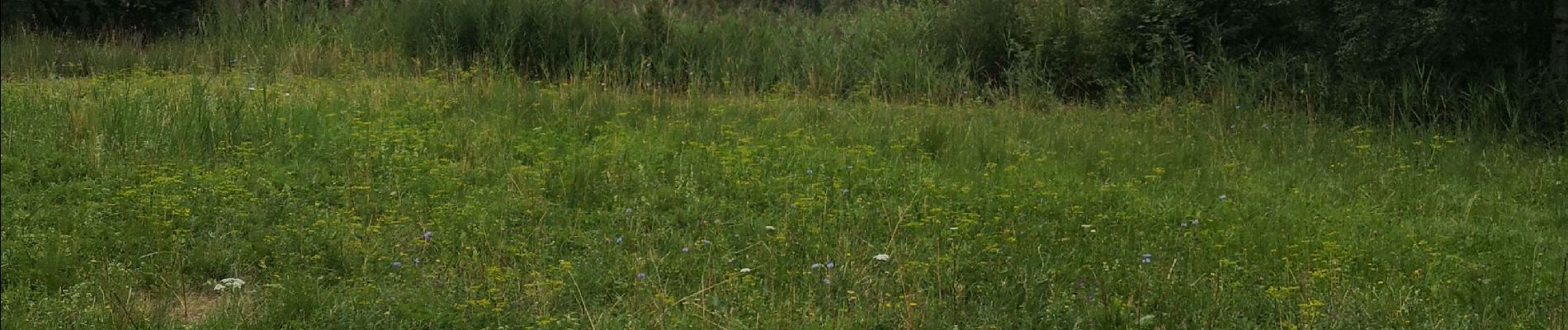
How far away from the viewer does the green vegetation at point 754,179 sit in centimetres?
Answer: 451

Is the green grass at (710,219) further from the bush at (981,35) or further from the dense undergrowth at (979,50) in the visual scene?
the bush at (981,35)

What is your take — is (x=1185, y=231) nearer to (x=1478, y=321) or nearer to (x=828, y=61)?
(x=1478, y=321)

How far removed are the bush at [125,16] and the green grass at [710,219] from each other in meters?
1.80

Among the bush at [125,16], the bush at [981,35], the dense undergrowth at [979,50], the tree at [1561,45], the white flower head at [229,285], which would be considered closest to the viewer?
the white flower head at [229,285]

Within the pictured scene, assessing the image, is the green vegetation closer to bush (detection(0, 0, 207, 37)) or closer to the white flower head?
the white flower head

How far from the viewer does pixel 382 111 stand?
754 centimetres

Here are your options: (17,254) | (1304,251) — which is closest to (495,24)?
(17,254)

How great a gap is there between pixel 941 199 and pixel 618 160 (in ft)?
5.51

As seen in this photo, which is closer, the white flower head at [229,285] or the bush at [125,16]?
the white flower head at [229,285]

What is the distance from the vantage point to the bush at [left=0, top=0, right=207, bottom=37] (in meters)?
9.75

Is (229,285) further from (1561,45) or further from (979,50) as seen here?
(1561,45)

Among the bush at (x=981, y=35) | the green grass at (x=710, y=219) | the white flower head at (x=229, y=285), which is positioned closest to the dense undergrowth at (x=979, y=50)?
the bush at (x=981, y=35)

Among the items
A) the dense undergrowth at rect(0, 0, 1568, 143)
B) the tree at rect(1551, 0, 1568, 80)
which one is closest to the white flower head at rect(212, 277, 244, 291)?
the dense undergrowth at rect(0, 0, 1568, 143)

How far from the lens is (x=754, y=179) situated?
634 cm
